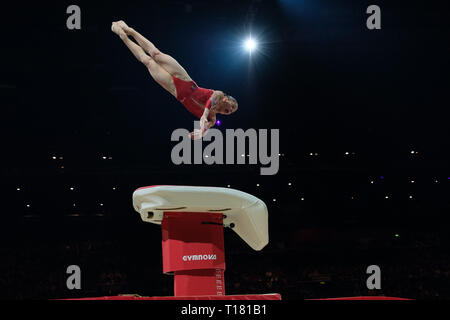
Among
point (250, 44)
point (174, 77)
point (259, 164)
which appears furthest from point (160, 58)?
point (259, 164)

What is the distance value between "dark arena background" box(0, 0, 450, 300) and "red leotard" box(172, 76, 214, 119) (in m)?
2.68

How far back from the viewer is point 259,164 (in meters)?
10.0

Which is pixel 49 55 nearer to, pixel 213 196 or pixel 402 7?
pixel 402 7

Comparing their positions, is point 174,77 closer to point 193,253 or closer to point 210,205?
point 210,205

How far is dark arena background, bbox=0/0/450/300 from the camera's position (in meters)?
7.96

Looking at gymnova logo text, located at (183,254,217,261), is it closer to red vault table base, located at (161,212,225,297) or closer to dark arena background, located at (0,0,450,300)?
red vault table base, located at (161,212,225,297)

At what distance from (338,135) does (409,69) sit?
2.03 meters

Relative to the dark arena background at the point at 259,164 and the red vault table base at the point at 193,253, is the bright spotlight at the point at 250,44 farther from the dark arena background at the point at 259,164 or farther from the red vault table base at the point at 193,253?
the red vault table base at the point at 193,253

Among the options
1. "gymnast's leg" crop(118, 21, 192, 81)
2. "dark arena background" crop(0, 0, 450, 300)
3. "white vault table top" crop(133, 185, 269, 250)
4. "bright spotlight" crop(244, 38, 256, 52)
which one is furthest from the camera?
"dark arena background" crop(0, 0, 450, 300)

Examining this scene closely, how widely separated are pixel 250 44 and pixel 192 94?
2.82m

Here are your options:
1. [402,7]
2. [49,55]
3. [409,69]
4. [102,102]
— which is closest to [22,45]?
[49,55]

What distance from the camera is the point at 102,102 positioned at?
9094 millimetres

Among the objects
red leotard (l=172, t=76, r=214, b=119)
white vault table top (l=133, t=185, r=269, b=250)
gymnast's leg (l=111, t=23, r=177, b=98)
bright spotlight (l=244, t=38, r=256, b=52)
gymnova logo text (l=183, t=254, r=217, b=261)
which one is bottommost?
gymnova logo text (l=183, t=254, r=217, b=261)

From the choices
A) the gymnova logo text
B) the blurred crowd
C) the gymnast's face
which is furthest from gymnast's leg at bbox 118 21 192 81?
the blurred crowd
